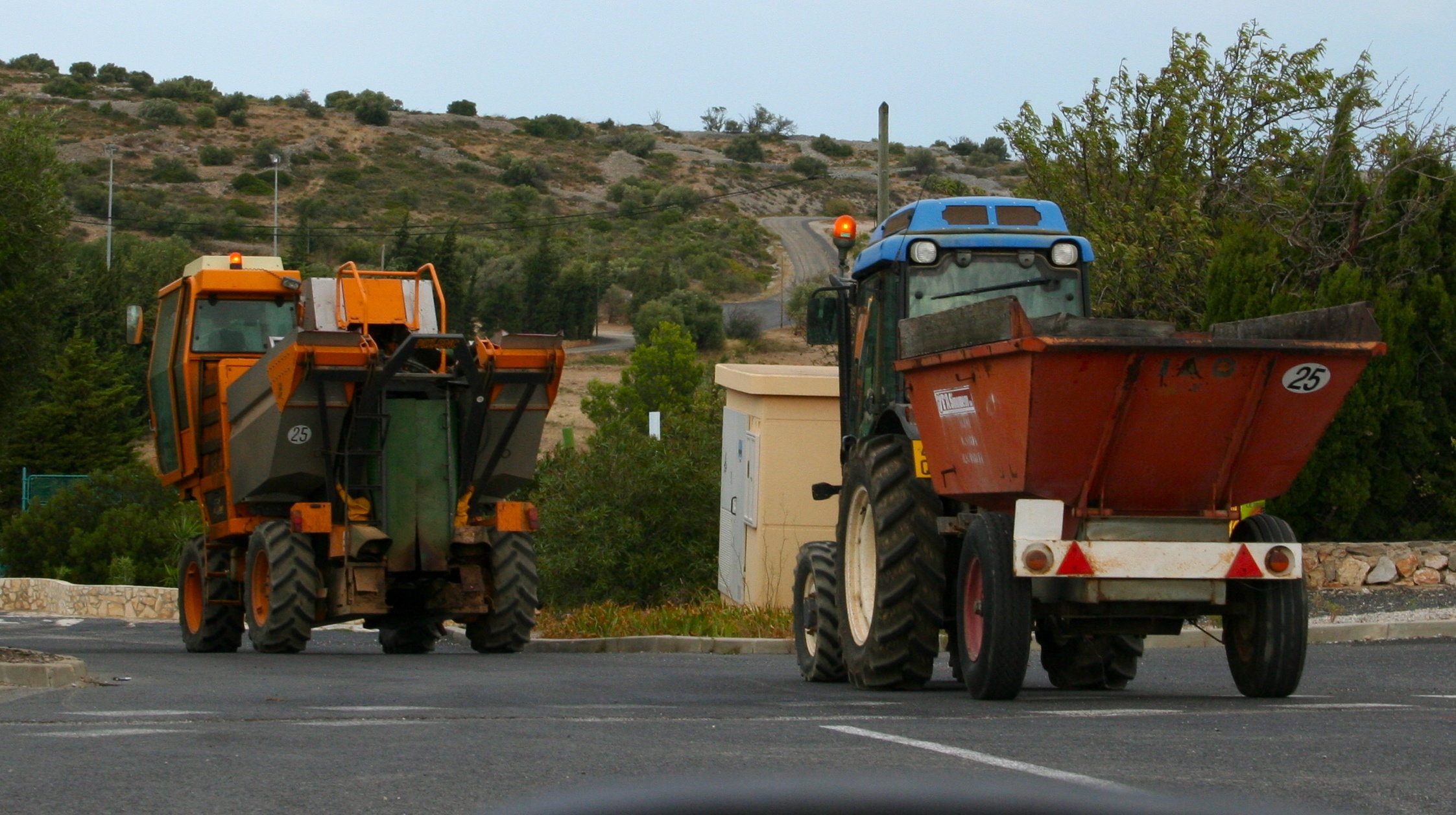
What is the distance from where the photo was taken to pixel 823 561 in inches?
426

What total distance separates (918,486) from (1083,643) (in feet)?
7.09

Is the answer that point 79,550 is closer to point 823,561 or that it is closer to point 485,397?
point 485,397

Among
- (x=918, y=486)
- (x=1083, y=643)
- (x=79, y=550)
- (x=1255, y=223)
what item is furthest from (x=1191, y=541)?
(x=79, y=550)

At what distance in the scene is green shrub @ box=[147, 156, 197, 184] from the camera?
87125mm

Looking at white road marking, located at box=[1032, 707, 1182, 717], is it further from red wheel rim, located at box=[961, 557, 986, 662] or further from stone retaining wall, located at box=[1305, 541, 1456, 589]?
stone retaining wall, located at box=[1305, 541, 1456, 589]

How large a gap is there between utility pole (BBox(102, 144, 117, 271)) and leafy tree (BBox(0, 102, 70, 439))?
38.2 metres

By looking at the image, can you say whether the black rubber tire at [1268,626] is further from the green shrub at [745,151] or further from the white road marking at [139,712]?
the green shrub at [745,151]

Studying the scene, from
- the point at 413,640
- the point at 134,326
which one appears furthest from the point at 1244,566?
the point at 134,326

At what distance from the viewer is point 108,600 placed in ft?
88.4

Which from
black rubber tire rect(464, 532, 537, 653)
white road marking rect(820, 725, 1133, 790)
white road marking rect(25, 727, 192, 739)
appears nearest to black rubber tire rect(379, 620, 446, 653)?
black rubber tire rect(464, 532, 537, 653)

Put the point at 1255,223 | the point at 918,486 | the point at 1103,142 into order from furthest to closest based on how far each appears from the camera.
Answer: the point at 1103,142
the point at 1255,223
the point at 918,486

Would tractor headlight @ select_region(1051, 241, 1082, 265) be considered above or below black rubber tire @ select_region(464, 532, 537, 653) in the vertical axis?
above

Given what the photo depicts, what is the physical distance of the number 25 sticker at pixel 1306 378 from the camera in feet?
26.5

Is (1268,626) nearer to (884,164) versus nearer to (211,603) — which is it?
(211,603)
